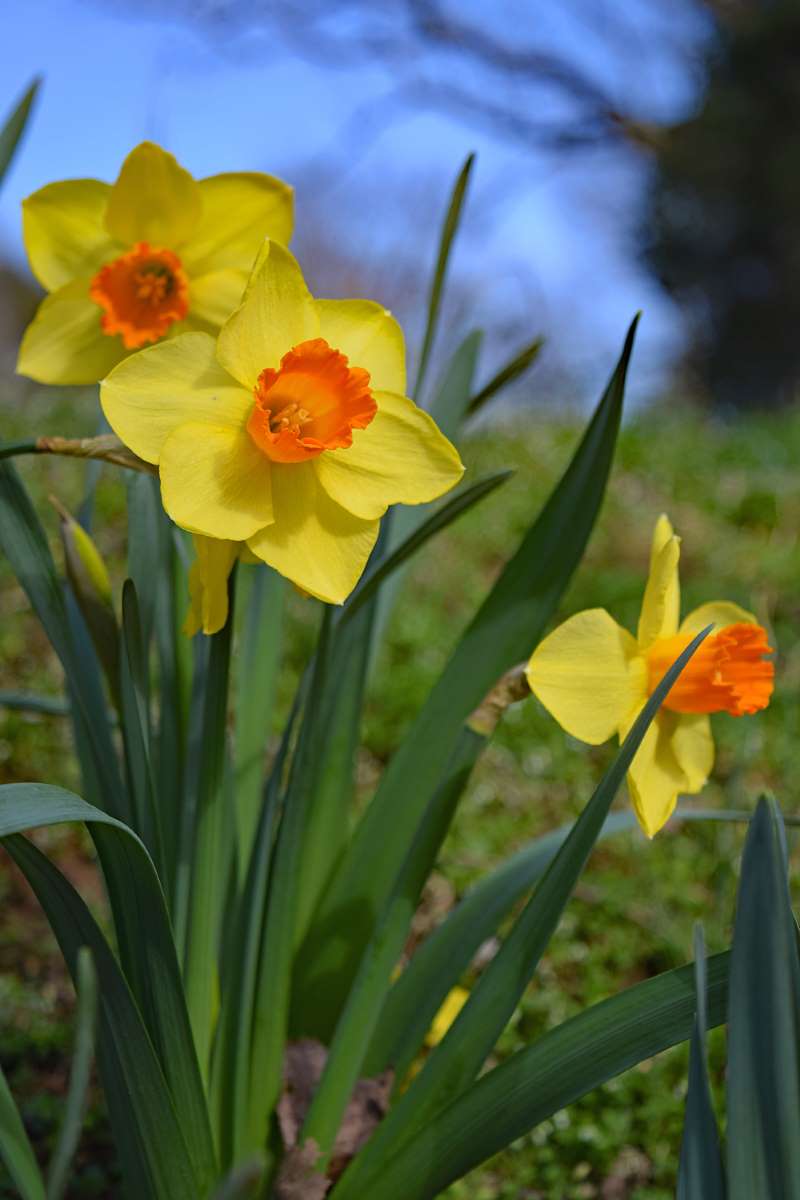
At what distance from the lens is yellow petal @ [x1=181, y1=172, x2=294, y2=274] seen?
83cm

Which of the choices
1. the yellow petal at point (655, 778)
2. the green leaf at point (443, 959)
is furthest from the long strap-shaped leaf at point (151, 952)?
the yellow petal at point (655, 778)

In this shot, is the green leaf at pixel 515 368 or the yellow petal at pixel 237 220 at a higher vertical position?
the yellow petal at pixel 237 220

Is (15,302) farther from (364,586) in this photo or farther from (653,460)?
(364,586)

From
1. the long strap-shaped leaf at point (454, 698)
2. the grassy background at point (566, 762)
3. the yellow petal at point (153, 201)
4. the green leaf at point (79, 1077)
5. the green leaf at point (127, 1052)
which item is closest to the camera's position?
the green leaf at point (79, 1077)

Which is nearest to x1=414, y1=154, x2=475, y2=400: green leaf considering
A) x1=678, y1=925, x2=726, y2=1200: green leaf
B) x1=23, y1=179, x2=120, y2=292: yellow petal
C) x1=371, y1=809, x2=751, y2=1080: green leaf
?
x1=23, y1=179, x2=120, y2=292: yellow petal

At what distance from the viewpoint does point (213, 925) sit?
0.86m

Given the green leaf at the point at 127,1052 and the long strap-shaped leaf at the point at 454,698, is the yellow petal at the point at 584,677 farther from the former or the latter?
the green leaf at the point at 127,1052

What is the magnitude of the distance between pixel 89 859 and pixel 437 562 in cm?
124

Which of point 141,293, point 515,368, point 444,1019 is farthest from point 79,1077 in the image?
point 444,1019

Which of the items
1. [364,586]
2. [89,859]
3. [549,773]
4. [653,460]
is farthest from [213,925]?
[653,460]

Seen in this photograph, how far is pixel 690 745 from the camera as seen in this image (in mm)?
823

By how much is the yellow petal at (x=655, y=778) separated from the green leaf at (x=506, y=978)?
4cm

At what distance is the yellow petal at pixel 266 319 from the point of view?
693mm

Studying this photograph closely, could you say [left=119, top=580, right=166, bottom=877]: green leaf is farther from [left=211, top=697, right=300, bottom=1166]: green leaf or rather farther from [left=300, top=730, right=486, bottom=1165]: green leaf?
[left=300, top=730, right=486, bottom=1165]: green leaf
